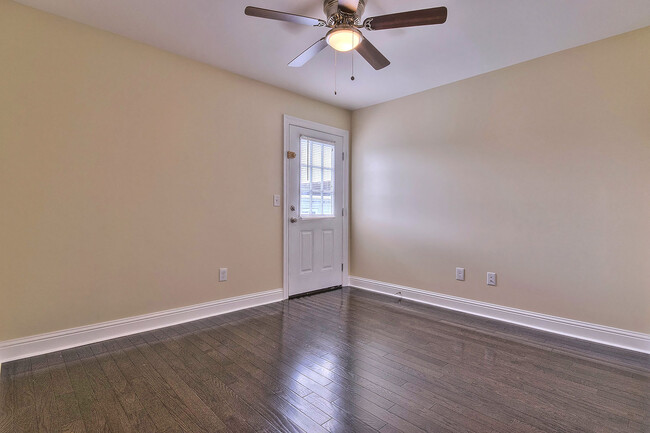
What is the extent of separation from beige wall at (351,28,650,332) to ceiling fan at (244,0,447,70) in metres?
1.59

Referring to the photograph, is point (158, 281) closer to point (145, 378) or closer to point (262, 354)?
point (145, 378)

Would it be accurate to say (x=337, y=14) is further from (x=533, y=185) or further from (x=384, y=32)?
(x=533, y=185)

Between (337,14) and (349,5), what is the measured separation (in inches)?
4.9

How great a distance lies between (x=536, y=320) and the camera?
2826mm

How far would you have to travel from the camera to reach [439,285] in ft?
11.5

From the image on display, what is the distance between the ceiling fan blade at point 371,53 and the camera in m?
2.10

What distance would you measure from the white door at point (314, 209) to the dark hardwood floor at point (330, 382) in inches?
43.9

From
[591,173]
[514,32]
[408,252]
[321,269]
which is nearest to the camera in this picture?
[514,32]

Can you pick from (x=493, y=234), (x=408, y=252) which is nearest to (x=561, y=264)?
(x=493, y=234)

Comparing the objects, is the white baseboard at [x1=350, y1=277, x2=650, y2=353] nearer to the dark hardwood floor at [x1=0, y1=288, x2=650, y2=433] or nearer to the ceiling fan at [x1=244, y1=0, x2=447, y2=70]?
the dark hardwood floor at [x1=0, y1=288, x2=650, y2=433]

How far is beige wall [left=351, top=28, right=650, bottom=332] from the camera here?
2426 mm

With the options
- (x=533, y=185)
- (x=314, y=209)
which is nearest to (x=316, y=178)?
(x=314, y=209)

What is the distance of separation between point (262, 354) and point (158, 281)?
1.20 metres

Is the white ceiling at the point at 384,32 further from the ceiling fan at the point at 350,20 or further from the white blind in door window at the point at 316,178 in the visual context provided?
the white blind in door window at the point at 316,178
